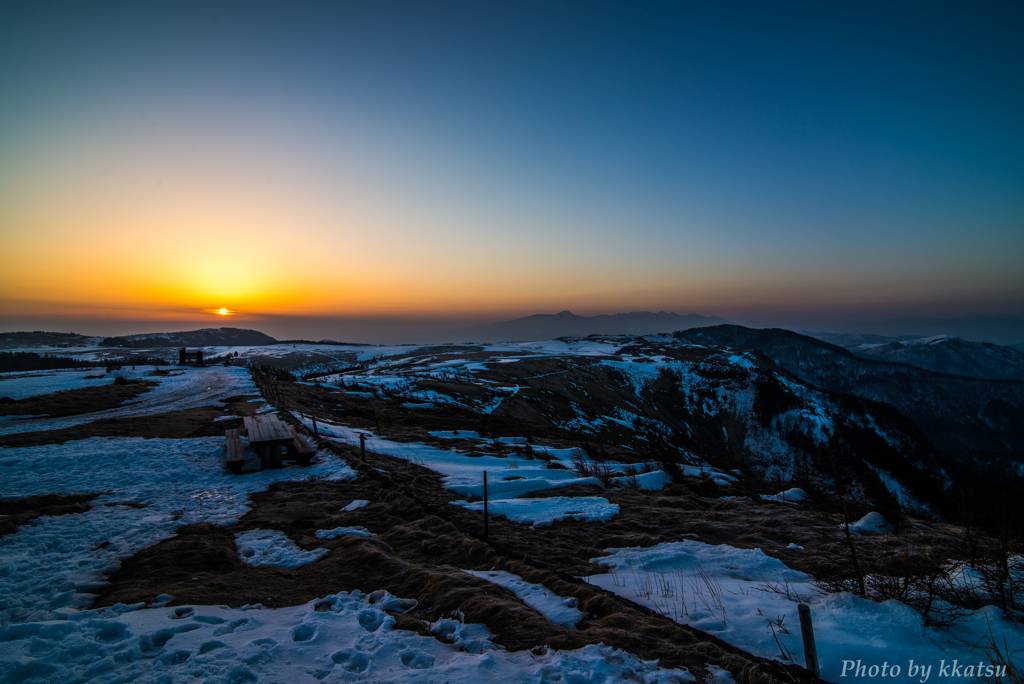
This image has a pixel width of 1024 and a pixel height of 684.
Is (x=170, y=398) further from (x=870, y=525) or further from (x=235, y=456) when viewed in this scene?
(x=870, y=525)

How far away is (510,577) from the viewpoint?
592cm

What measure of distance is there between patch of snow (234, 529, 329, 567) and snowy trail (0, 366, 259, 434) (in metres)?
14.2

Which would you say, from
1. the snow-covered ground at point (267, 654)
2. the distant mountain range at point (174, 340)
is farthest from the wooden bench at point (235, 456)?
the distant mountain range at point (174, 340)

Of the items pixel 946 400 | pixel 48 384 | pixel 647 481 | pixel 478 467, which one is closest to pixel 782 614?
pixel 647 481

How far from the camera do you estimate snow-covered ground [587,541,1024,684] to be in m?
4.08

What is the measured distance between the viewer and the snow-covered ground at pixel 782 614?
4082 millimetres

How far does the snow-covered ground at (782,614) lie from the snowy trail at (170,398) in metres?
20.9

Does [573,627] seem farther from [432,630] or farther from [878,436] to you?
[878,436]

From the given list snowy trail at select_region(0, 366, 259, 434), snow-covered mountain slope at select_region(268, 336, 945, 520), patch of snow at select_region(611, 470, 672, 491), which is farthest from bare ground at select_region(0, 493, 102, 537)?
snow-covered mountain slope at select_region(268, 336, 945, 520)

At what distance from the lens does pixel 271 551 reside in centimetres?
693

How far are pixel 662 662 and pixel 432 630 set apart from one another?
242 centimetres

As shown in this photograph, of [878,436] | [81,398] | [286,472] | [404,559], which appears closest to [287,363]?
[81,398]

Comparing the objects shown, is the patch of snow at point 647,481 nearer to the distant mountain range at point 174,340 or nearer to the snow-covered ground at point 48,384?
the snow-covered ground at point 48,384

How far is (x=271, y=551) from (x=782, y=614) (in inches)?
299
